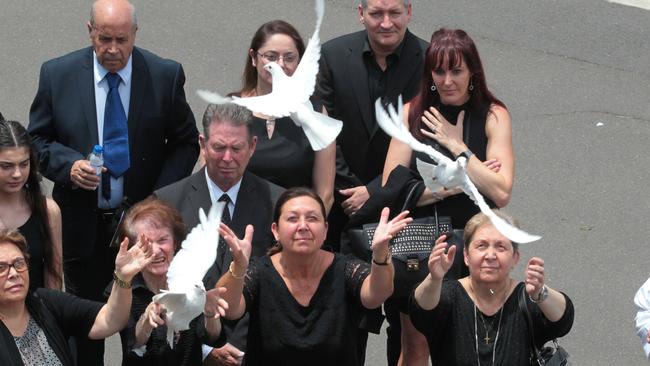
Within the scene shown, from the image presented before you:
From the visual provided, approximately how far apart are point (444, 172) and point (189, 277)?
1.20 metres

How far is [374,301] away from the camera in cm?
610

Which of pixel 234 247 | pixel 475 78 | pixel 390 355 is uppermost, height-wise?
pixel 475 78

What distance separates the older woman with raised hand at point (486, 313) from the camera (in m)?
6.14

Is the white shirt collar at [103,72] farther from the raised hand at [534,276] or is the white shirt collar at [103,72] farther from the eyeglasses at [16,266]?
the raised hand at [534,276]

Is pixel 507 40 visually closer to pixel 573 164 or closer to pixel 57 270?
pixel 573 164

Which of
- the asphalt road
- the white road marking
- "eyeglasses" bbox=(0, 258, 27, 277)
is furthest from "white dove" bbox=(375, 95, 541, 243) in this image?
the white road marking

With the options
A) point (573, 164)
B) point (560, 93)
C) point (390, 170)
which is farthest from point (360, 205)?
point (560, 93)

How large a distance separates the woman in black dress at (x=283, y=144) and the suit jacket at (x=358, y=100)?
223 millimetres

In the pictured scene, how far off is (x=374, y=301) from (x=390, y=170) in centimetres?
78

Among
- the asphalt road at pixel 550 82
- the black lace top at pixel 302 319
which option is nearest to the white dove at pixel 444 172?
the black lace top at pixel 302 319

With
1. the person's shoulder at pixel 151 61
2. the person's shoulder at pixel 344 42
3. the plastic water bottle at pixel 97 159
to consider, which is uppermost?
the person's shoulder at pixel 344 42

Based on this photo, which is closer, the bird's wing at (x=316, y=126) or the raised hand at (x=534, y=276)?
the raised hand at (x=534, y=276)

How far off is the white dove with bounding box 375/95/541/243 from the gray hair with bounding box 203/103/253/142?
0.59 m

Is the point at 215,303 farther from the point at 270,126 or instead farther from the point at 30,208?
the point at 270,126
